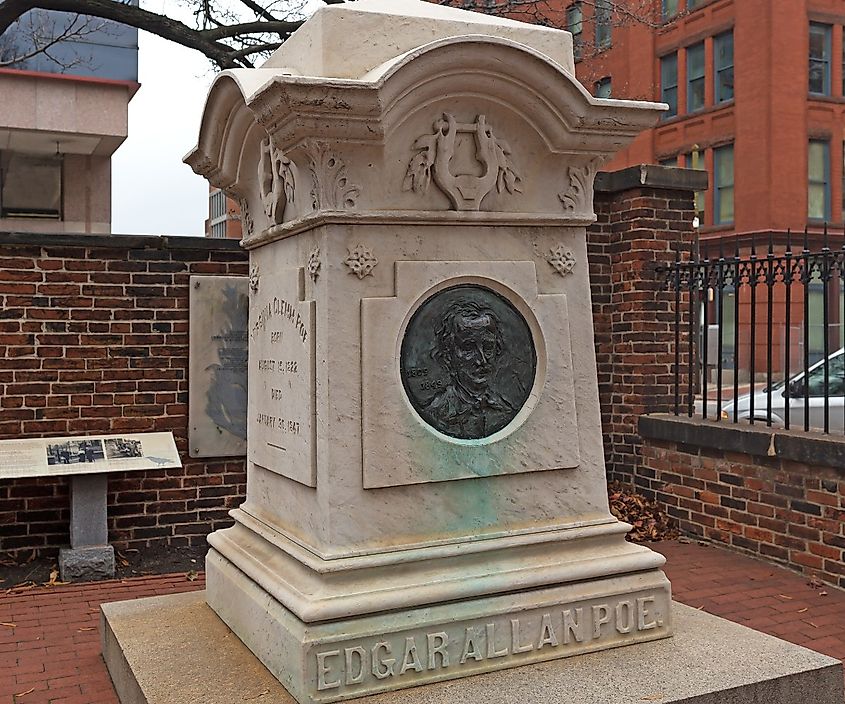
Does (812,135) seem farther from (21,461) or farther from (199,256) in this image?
(21,461)

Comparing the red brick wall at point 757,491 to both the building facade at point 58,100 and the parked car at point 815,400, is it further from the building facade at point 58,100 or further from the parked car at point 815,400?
the building facade at point 58,100

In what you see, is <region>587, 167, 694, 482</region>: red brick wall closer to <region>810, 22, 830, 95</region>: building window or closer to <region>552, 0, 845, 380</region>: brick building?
<region>552, 0, 845, 380</region>: brick building

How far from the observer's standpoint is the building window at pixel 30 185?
16.5m

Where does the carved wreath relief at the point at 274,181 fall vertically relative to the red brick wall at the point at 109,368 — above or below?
above

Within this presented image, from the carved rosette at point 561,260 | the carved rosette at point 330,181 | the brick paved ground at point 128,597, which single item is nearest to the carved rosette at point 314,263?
the carved rosette at point 330,181

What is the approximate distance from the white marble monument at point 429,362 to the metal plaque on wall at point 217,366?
342 centimetres

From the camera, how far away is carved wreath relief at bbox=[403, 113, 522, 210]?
3.69 m

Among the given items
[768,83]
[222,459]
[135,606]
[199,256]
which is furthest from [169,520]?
[768,83]

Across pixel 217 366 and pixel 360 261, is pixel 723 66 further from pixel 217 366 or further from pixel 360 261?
pixel 360 261

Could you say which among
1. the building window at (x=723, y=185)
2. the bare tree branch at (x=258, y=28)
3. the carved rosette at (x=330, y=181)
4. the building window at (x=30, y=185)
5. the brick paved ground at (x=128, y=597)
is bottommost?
the brick paved ground at (x=128, y=597)

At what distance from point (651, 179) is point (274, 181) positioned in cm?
501

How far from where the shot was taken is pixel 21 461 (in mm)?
6531

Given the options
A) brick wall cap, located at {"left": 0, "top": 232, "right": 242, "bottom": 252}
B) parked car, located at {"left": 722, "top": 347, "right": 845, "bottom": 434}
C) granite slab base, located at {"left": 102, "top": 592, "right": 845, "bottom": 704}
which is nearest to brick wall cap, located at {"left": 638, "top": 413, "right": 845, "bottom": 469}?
granite slab base, located at {"left": 102, "top": 592, "right": 845, "bottom": 704}

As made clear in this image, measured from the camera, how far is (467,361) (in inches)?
149
